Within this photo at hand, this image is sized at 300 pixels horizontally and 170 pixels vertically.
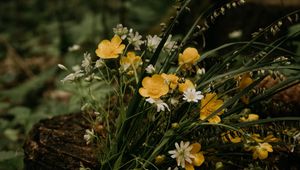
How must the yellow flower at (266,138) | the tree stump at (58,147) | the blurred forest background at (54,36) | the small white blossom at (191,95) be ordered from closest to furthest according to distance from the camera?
the small white blossom at (191,95) < the yellow flower at (266,138) < the tree stump at (58,147) < the blurred forest background at (54,36)

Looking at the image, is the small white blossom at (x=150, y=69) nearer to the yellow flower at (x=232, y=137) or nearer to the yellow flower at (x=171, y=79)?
the yellow flower at (x=171, y=79)

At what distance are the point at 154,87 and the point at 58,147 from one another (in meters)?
0.54

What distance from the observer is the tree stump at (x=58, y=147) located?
5.16 feet

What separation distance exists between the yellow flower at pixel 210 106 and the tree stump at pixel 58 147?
1.47 feet

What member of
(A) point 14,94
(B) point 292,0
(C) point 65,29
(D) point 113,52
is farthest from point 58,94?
(D) point 113,52

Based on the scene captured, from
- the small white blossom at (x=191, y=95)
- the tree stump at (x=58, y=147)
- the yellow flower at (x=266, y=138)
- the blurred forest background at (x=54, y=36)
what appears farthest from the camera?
the blurred forest background at (x=54, y=36)

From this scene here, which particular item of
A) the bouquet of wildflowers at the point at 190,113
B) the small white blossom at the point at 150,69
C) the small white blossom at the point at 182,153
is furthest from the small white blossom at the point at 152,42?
the small white blossom at the point at 182,153

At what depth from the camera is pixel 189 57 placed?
1440 millimetres

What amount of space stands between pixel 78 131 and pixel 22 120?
33.7 inches

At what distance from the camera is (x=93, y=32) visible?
15.2 ft

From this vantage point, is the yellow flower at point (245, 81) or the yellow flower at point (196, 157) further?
the yellow flower at point (245, 81)

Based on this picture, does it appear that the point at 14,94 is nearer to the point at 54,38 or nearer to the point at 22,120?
the point at 22,120

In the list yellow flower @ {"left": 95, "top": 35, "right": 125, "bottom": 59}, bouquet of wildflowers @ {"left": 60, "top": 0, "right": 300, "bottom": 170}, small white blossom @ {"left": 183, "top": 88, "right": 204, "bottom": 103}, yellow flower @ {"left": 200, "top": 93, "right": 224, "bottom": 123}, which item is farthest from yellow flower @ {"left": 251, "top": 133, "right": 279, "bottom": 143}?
yellow flower @ {"left": 95, "top": 35, "right": 125, "bottom": 59}

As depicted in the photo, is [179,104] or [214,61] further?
[214,61]
